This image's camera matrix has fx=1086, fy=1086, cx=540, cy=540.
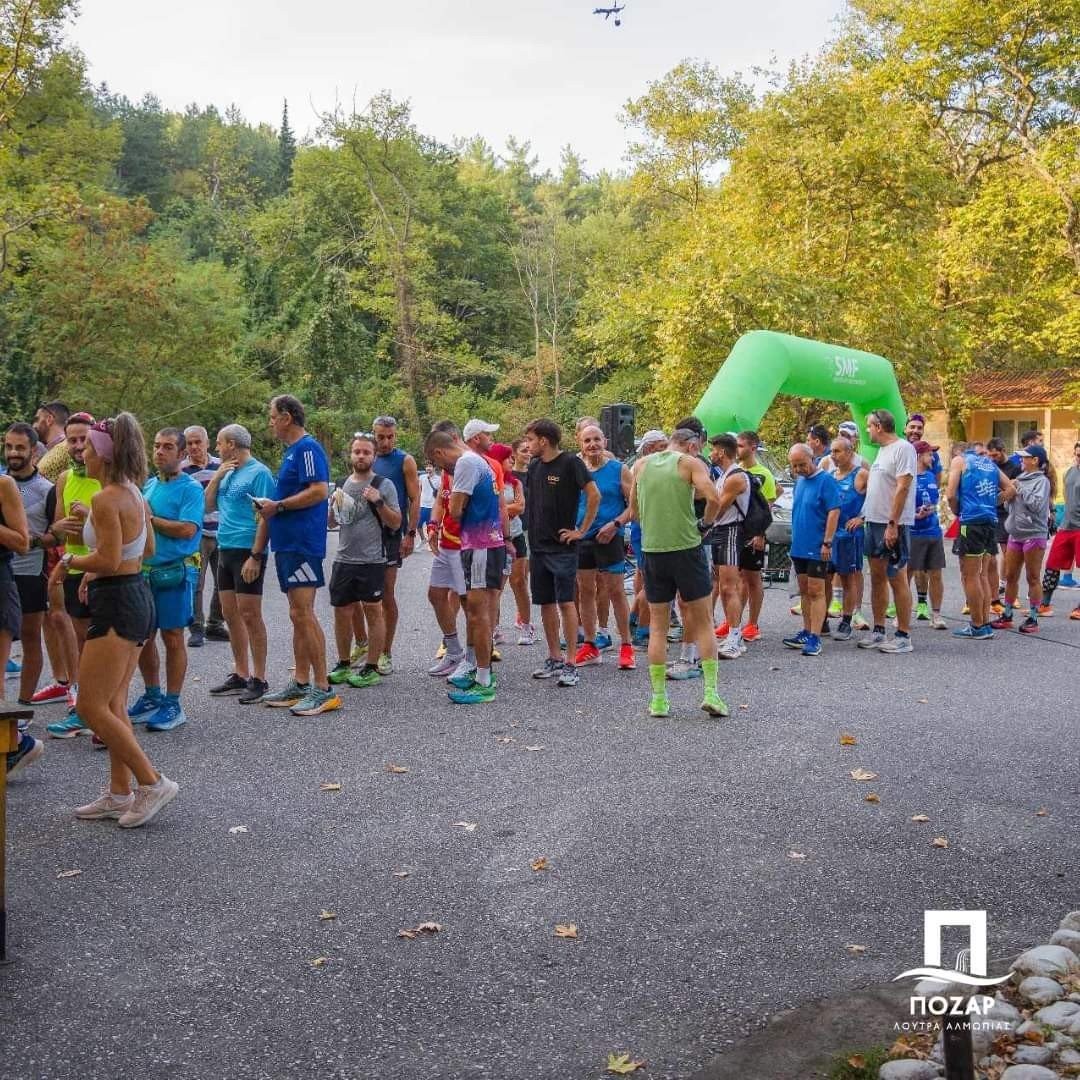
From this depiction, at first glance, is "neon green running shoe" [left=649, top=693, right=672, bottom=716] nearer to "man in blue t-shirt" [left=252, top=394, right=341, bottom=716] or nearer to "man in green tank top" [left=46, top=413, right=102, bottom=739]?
"man in blue t-shirt" [left=252, top=394, right=341, bottom=716]

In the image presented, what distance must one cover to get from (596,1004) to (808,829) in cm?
200

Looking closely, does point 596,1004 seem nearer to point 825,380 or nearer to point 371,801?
point 371,801

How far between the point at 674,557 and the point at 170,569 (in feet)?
11.1

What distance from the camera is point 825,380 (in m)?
17.5

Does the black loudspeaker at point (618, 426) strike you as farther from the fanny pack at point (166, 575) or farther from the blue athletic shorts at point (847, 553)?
the fanny pack at point (166, 575)

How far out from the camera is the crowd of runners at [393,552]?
5.46 m

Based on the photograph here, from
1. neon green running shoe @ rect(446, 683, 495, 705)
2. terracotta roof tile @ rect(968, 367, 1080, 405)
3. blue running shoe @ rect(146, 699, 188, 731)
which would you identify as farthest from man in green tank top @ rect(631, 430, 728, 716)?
terracotta roof tile @ rect(968, 367, 1080, 405)

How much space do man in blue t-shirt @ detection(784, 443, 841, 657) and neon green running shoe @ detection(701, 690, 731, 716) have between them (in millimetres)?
2746

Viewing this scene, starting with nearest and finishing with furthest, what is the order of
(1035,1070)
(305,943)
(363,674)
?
(1035,1070) < (305,943) < (363,674)

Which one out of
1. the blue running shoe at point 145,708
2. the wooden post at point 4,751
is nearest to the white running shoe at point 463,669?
the blue running shoe at point 145,708

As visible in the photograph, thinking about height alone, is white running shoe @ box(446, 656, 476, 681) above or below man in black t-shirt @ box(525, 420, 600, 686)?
below

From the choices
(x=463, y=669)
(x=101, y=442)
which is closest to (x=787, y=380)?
(x=463, y=669)

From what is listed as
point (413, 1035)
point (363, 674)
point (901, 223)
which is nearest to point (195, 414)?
point (901, 223)

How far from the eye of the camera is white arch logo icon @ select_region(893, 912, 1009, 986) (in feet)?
11.9
